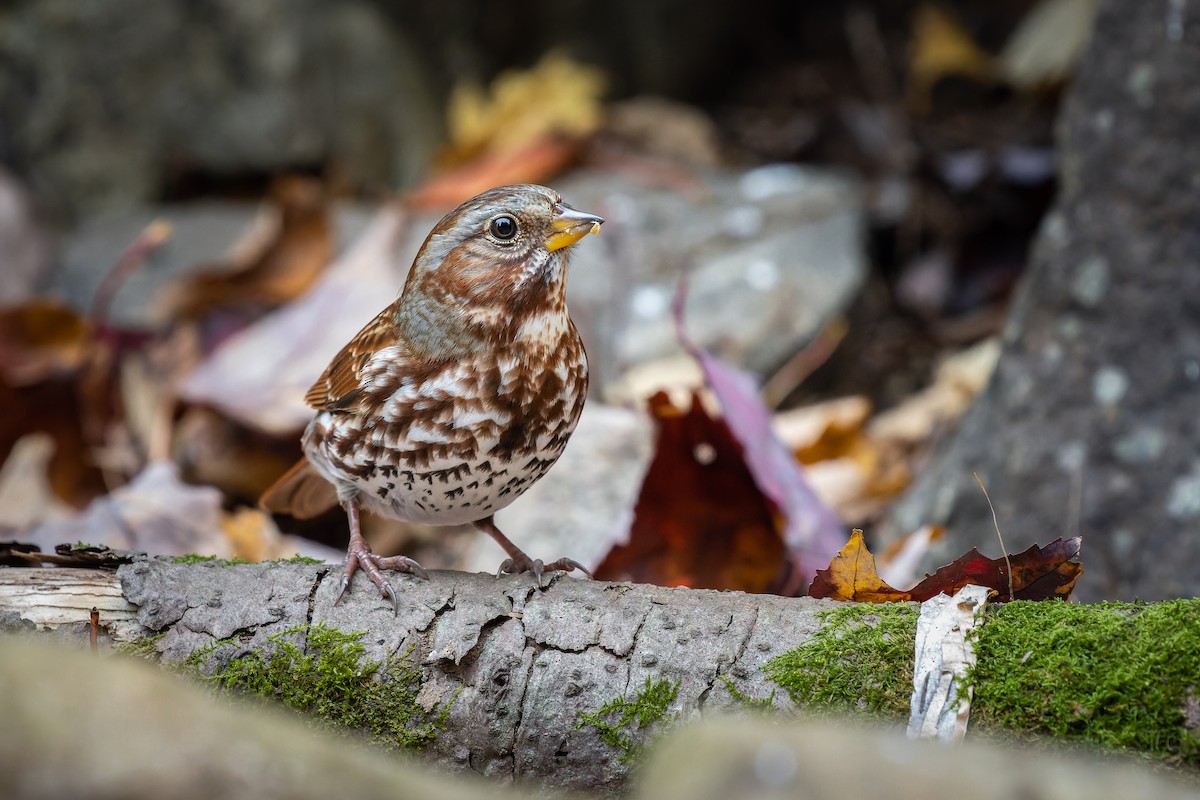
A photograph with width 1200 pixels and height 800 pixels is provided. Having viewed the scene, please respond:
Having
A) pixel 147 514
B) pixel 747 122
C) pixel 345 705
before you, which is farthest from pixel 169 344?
pixel 747 122

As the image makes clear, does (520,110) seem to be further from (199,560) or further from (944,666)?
(944,666)

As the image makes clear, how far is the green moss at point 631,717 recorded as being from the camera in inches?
88.9

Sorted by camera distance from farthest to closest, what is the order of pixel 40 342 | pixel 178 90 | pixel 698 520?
pixel 178 90 < pixel 40 342 < pixel 698 520

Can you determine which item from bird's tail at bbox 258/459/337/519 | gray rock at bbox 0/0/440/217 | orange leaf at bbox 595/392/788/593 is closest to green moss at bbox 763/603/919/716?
Answer: orange leaf at bbox 595/392/788/593

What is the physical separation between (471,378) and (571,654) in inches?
29.7

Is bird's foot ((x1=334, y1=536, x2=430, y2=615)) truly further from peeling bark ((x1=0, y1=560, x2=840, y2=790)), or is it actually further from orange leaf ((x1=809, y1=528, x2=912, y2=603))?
orange leaf ((x1=809, y1=528, x2=912, y2=603))

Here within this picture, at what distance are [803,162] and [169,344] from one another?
3822 millimetres

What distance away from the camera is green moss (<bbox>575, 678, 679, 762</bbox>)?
2258 mm

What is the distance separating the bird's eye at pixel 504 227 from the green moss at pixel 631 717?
1.19m

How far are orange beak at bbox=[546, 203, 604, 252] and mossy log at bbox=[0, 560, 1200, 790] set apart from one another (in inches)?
34.4

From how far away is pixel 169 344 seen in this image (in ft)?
17.9

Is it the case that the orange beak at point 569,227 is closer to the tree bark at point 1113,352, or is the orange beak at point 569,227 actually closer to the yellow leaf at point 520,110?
the tree bark at point 1113,352

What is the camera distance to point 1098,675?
82.8 inches

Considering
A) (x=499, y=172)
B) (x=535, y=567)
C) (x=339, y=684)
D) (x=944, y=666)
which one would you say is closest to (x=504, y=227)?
(x=535, y=567)
